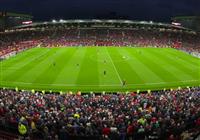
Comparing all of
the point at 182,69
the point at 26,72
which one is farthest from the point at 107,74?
the point at 182,69

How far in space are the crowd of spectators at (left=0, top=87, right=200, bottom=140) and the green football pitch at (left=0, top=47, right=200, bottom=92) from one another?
15.2 meters

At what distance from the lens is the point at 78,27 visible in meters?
133

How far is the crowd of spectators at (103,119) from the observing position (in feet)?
66.4

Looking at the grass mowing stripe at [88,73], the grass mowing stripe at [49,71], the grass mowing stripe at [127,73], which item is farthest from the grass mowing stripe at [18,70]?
the grass mowing stripe at [127,73]

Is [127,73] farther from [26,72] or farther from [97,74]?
[26,72]

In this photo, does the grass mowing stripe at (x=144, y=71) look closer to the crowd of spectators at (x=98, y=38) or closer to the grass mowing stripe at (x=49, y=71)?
the grass mowing stripe at (x=49, y=71)

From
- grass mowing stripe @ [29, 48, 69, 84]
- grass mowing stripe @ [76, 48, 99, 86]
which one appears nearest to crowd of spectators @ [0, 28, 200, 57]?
grass mowing stripe @ [29, 48, 69, 84]

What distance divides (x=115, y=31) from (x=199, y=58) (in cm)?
5751

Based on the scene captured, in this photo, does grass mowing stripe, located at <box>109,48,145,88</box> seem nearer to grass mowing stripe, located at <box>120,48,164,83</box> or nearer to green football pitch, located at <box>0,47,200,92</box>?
green football pitch, located at <box>0,47,200,92</box>

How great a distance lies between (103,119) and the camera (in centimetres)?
2144

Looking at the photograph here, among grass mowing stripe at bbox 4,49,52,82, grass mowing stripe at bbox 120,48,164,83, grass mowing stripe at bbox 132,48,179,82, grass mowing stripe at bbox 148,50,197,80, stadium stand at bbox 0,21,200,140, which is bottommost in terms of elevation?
grass mowing stripe at bbox 148,50,197,80

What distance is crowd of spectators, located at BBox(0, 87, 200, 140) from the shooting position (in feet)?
66.4

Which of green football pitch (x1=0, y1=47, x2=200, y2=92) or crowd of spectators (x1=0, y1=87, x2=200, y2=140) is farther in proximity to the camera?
green football pitch (x1=0, y1=47, x2=200, y2=92)

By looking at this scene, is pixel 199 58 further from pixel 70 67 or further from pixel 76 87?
pixel 76 87
